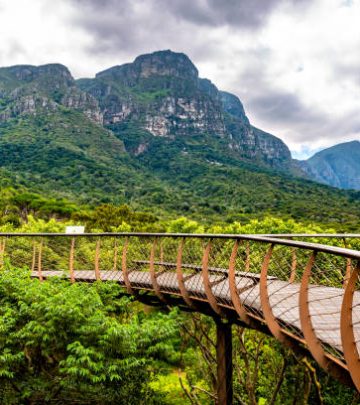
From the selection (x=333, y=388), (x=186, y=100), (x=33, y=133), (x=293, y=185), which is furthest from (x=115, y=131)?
(x=333, y=388)

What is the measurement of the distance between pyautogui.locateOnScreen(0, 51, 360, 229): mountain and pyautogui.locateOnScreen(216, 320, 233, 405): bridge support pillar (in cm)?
2844

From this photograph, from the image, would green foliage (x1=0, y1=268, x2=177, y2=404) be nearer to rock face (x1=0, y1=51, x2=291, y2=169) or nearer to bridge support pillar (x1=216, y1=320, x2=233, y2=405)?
bridge support pillar (x1=216, y1=320, x2=233, y2=405)

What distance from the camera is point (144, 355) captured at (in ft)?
20.0

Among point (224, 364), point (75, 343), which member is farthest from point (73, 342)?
point (224, 364)

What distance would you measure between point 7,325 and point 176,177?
3848 inches

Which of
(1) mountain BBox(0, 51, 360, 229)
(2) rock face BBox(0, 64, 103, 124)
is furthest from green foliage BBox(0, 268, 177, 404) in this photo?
(2) rock face BBox(0, 64, 103, 124)

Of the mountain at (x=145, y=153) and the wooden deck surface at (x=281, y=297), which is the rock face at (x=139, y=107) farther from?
the wooden deck surface at (x=281, y=297)

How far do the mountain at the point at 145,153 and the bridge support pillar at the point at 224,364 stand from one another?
2844 cm

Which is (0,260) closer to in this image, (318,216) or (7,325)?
(7,325)

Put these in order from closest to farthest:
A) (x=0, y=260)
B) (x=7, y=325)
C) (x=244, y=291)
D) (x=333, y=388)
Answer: (x=244, y=291)
(x=7, y=325)
(x=0, y=260)
(x=333, y=388)

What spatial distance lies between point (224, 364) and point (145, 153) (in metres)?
125

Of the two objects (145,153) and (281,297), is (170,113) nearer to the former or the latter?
(145,153)

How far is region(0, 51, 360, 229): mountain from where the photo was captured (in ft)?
217

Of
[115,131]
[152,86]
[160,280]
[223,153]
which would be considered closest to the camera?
[160,280]
